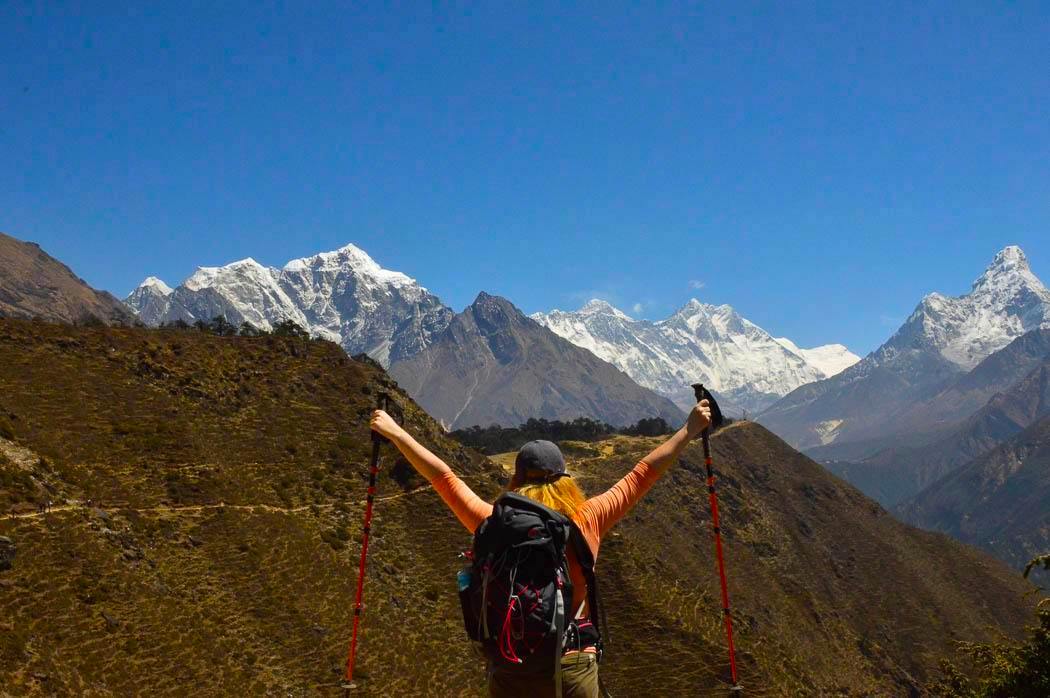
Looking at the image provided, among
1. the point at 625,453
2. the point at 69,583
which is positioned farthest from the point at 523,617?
the point at 625,453

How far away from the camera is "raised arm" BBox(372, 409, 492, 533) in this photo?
22.4ft

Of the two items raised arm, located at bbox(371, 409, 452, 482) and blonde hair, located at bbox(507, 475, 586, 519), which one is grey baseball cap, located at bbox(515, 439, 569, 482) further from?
raised arm, located at bbox(371, 409, 452, 482)

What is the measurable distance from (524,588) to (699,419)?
263 centimetres

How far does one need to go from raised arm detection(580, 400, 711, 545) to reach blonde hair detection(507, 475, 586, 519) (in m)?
0.12

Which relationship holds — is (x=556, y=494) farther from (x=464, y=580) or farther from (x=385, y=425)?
(x=385, y=425)

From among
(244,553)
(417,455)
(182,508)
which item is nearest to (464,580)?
(417,455)

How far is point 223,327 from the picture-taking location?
141125 millimetres

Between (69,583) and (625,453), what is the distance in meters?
131

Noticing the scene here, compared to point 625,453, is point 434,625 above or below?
below

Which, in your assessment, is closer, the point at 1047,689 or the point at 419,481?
the point at 1047,689

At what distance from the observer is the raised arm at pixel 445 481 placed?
682cm

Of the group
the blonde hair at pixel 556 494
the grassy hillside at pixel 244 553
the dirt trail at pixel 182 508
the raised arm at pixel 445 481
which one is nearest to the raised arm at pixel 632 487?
the blonde hair at pixel 556 494

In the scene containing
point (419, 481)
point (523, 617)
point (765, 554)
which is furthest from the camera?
point (765, 554)

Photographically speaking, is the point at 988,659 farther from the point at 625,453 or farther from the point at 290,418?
the point at 625,453
